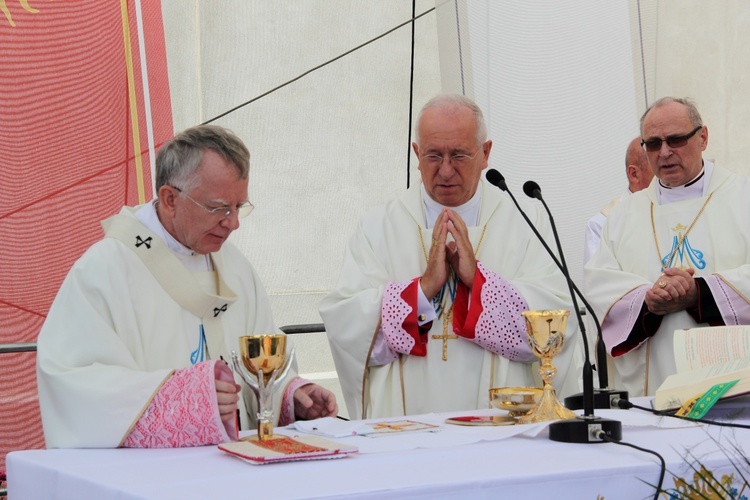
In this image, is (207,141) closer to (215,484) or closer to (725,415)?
(215,484)

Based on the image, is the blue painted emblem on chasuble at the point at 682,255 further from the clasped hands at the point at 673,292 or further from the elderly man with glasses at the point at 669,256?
the clasped hands at the point at 673,292

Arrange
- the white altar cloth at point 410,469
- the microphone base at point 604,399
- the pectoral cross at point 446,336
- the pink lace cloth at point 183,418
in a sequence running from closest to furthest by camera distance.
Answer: the white altar cloth at point 410,469 → the pink lace cloth at point 183,418 → the microphone base at point 604,399 → the pectoral cross at point 446,336

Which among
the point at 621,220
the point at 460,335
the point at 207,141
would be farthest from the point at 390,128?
the point at 207,141

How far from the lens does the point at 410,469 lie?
209 cm

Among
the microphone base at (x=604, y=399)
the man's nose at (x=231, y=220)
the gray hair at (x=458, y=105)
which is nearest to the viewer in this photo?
the microphone base at (x=604, y=399)

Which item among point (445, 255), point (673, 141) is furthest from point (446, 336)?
point (673, 141)

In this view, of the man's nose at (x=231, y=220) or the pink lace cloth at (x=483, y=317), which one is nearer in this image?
the man's nose at (x=231, y=220)

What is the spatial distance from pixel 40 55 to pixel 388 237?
7.16 ft

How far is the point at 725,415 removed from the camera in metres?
2.87

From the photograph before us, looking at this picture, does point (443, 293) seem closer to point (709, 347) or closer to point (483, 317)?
point (483, 317)

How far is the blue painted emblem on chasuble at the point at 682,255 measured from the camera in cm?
441

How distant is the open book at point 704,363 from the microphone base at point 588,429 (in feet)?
1.95

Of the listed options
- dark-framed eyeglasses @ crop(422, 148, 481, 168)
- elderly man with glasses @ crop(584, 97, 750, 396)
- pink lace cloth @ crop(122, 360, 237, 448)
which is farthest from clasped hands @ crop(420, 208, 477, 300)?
pink lace cloth @ crop(122, 360, 237, 448)

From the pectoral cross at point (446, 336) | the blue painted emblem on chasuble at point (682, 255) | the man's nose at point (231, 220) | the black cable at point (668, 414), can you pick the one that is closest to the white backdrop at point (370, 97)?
the blue painted emblem on chasuble at point (682, 255)
